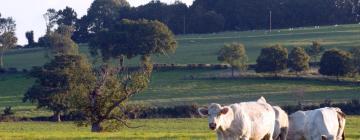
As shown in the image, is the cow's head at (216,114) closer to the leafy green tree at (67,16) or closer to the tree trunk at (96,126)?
the tree trunk at (96,126)

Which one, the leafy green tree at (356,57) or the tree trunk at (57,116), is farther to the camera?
the leafy green tree at (356,57)

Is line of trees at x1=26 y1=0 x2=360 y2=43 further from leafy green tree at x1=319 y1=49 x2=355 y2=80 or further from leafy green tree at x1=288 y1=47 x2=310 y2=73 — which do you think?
leafy green tree at x1=319 y1=49 x2=355 y2=80

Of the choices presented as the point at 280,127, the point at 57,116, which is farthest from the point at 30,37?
the point at 280,127

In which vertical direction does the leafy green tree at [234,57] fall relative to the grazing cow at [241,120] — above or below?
below

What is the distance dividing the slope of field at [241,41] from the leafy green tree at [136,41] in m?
2.21

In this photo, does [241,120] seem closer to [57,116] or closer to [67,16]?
[57,116]

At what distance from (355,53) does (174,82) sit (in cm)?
2044

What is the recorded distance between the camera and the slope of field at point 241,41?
12895 cm

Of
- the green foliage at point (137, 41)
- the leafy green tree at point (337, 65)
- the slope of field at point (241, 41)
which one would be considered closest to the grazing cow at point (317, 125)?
the leafy green tree at point (337, 65)

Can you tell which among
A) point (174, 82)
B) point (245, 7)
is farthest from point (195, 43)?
point (174, 82)

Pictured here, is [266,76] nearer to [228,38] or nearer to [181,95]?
[181,95]

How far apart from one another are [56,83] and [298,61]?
29.4 m

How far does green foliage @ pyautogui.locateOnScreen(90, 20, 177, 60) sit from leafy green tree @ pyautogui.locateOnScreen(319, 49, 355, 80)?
27567 millimetres

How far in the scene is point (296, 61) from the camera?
10181 cm
